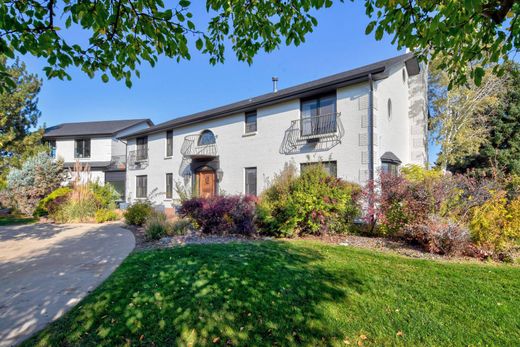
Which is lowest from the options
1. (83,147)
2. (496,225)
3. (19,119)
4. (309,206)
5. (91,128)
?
(496,225)

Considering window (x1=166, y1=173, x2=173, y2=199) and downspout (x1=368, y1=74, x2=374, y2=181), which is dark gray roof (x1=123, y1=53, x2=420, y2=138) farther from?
window (x1=166, y1=173, x2=173, y2=199)

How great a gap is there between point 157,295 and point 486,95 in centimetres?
2010

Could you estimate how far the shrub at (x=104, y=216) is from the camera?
36.4 feet

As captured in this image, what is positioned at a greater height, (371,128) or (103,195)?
(371,128)

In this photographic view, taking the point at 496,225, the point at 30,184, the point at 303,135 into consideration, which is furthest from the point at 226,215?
the point at 30,184

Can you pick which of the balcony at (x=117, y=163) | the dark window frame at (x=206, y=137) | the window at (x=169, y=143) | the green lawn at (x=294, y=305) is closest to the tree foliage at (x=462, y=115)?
the dark window frame at (x=206, y=137)

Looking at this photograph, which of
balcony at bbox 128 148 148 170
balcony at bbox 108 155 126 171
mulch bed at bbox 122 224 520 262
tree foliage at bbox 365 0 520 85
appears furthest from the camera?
balcony at bbox 108 155 126 171

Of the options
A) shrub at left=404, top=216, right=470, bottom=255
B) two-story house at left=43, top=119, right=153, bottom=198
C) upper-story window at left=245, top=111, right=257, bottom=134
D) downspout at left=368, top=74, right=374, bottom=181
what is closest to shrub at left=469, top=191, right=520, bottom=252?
shrub at left=404, top=216, right=470, bottom=255

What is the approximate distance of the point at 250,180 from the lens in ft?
44.3

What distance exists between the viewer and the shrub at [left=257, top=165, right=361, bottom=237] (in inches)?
302

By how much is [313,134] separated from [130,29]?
28.7 feet

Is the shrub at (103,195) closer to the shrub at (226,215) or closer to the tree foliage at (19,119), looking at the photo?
the shrub at (226,215)

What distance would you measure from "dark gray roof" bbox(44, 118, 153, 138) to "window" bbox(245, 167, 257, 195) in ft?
55.1

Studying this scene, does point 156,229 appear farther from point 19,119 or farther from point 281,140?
point 19,119
